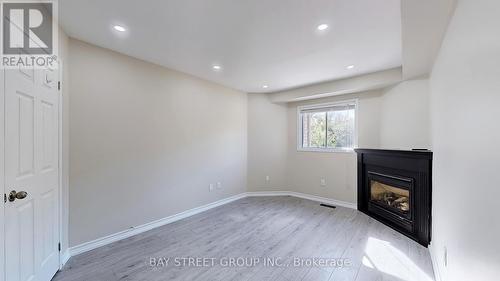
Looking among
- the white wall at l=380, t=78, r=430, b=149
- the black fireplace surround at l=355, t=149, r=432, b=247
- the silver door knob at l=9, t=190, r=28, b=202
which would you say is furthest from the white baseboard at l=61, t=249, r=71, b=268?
the white wall at l=380, t=78, r=430, b=149

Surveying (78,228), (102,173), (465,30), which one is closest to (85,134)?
(102,173)

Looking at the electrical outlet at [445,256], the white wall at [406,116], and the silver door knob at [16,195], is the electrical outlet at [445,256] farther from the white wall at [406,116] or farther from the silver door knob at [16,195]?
the silver door knob at [16,195]

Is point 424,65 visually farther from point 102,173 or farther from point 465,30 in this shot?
point 102,173

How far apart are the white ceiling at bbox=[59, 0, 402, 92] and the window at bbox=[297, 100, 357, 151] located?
3.41 feet

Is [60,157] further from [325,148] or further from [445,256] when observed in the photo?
[325,148]

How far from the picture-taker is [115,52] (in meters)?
2.71

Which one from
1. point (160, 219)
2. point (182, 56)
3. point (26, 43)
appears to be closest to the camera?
point (26, 43)

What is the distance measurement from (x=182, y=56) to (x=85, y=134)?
5.09 feet

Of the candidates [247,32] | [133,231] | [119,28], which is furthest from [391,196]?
[119,28]

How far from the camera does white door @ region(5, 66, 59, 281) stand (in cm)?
142

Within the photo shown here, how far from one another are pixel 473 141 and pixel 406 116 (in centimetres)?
253

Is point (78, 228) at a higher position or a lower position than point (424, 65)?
lower

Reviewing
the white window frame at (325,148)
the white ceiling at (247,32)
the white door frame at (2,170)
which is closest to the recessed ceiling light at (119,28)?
the white ceiling at (247,32)

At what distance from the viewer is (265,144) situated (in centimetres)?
500
